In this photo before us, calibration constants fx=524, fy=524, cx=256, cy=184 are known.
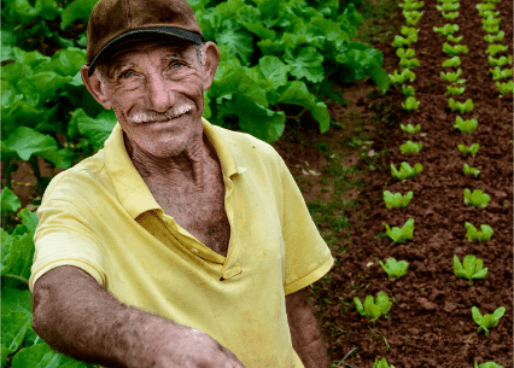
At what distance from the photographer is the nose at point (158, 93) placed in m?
1.41

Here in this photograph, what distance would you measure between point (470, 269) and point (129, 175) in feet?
9.26

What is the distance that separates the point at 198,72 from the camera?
1536 mm

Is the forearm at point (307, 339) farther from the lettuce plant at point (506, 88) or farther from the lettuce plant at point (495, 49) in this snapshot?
the lettuce plant at point (495, 49)

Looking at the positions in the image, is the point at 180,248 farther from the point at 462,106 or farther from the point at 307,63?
the point at 462,106

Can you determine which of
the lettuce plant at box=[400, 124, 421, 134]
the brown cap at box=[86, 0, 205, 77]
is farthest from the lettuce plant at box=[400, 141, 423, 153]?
the brown cap at box=[86, 0, 205, 77]

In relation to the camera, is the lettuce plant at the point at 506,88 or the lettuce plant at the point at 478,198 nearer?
the lettuce plant at the point at 478,198

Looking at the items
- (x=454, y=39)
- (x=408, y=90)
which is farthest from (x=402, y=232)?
(x=454, y=39)

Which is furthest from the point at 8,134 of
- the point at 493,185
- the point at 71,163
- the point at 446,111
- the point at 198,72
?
the point at 446,111

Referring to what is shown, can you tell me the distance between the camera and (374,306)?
3348mm

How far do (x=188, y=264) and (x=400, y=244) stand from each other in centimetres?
293

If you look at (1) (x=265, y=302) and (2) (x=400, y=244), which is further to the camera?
(2) (x=400, y=244)

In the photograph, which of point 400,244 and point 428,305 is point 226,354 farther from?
point 400,244

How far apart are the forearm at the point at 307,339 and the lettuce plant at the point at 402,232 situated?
2.03 metres

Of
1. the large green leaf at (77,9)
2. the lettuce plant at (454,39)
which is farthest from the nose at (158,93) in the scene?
the lettuce plant at (454,39)
